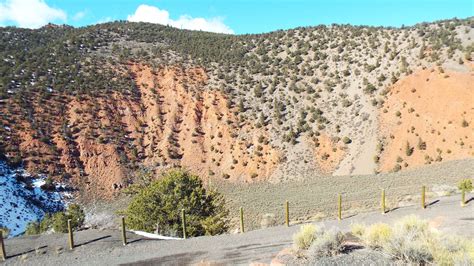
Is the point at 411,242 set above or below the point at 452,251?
above

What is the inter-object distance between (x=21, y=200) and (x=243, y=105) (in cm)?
2522

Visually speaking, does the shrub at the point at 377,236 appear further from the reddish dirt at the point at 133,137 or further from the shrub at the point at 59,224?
the reddish dirt at the point at 133,137

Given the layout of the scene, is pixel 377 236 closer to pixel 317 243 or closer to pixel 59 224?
pixel 317 243

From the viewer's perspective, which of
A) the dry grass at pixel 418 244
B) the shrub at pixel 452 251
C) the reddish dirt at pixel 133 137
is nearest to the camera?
the shrub at pixel 452 251

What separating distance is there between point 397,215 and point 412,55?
110 feet

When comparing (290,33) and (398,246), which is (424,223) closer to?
(398,246)

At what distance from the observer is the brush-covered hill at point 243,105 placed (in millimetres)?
38594

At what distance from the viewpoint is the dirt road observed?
1377cm

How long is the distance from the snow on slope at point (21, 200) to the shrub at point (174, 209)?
1296 centimetres

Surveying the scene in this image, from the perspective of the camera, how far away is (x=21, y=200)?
3272 centimetres

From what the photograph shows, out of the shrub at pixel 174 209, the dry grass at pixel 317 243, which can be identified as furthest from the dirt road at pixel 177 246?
the shrub at pixel 174 209

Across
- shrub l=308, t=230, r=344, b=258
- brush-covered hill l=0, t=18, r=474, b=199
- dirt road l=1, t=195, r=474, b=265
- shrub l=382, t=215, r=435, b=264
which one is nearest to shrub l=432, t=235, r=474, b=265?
shrub l=382, t=215, r=435, b=264

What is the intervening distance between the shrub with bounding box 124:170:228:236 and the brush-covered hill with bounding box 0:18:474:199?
12.8 meters

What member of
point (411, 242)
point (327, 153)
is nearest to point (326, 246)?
point (411, 242)
